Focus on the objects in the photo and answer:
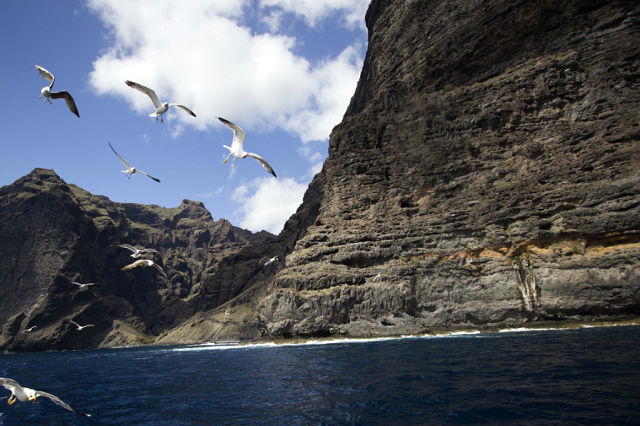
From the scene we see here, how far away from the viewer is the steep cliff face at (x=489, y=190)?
37.9m

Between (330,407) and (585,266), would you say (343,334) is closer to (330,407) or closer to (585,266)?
(585,266)

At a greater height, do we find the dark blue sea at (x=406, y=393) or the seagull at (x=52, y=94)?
the seagull at (x=52, y=94)

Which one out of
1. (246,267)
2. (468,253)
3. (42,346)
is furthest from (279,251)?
(468,253)

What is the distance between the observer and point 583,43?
156 feet

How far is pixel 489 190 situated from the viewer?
155ft

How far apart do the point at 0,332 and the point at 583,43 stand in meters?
196

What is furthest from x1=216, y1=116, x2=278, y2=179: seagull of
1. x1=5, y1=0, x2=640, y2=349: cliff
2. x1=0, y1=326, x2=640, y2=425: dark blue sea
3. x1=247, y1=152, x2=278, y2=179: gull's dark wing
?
x1=5, y1=0, x2=640, y2=349: cliff

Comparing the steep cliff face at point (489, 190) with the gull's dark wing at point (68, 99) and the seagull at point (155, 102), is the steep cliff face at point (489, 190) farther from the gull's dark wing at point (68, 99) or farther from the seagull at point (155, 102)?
the gull's dark wing at point (68, 99)

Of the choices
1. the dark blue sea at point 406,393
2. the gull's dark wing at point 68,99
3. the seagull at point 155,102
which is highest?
the seagull at point 155,102

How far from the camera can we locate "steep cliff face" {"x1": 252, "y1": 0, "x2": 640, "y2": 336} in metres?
37.9

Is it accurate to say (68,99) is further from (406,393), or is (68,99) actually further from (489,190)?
(489,190)

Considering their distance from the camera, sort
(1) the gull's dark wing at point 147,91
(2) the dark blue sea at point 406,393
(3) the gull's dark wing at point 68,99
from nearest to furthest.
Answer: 1. (2) the dark blue sea at point 406,393
2. (3) the gull's dark wing at point 68,99
3. (1) the gull's dark wing at point 147,91

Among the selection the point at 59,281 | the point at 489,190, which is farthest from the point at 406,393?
the point at 59,281

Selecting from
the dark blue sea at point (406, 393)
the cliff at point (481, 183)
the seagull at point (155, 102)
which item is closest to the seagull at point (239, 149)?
the seagull at point (155, 102)
